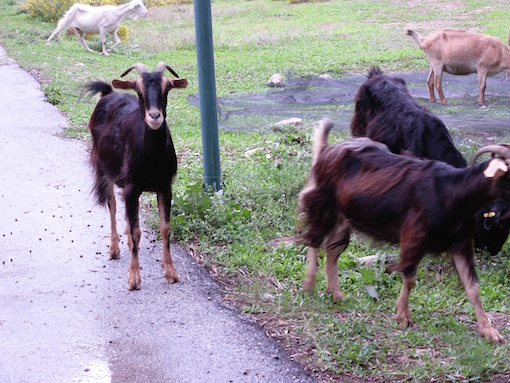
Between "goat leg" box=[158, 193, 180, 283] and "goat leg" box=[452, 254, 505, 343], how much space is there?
91.2 inches

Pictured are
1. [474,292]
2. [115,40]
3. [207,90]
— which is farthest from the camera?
[115,40]

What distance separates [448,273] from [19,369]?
11.2ft

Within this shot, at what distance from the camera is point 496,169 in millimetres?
4176

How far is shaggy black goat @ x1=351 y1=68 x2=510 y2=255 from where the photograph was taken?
19.2ft

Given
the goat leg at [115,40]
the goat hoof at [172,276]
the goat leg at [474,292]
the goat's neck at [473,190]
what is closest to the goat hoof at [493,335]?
the goat leg at [474,292]

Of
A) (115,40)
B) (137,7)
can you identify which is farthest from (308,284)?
(137,7)

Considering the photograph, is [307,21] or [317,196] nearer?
[317,196]

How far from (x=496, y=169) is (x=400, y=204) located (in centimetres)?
70

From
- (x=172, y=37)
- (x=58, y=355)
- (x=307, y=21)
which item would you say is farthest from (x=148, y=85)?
(x=307, y=21)

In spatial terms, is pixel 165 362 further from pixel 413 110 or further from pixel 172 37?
pixel 172 37

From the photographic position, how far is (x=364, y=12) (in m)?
25.9

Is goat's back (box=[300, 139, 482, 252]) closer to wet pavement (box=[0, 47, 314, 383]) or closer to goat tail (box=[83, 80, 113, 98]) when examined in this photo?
wet pavement (box=[0, 47, 314, 383])

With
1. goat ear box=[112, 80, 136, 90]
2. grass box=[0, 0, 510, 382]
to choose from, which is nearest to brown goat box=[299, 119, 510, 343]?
grass box=[0, 0, 510, 382]

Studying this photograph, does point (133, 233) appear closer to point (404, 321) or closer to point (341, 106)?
point (404, 321)
